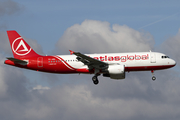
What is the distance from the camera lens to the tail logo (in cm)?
6178

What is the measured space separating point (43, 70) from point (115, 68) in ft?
42.5

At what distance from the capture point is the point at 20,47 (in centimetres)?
6231

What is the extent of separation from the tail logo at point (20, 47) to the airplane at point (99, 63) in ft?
3.88

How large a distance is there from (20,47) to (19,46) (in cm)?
31

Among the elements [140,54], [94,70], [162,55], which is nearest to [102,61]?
[94,70]

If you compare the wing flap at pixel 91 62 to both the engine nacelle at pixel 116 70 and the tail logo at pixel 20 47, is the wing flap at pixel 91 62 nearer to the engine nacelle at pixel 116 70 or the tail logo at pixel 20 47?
the engine nacelle at pixel 116 70

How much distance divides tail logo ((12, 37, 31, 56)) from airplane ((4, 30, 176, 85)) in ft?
3.88

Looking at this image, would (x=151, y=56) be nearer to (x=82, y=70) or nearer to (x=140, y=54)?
(x=140, y=54)

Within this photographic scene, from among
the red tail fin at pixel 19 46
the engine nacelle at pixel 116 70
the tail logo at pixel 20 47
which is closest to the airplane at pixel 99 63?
the engine nacelle at pixel 116 70

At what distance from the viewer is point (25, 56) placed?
61.3m

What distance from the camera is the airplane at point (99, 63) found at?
5591 cm

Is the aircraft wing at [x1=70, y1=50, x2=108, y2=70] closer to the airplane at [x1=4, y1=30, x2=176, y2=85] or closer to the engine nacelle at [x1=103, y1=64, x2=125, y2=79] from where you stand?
the airplane at [x1=4, y1=30, x2=176, y2=85]

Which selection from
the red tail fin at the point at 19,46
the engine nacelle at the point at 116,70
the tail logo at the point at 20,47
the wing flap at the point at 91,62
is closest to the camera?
the wing flap at the point at 91,62

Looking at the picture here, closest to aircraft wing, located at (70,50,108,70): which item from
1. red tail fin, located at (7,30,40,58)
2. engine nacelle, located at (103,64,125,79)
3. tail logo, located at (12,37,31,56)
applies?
engine nacelle, located at (103,64,125,79)
